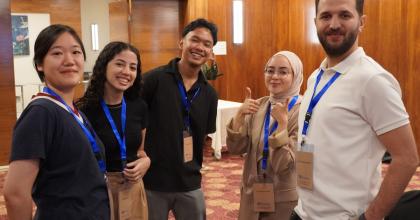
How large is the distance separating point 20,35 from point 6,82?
157 inches

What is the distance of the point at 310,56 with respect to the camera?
7008 mm

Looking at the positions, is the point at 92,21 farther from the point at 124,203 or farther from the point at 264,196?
the point at 264,196

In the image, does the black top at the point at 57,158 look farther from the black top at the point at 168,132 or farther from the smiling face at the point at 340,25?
the smiling face at the point at 340,25

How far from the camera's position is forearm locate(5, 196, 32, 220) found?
56.1 inches

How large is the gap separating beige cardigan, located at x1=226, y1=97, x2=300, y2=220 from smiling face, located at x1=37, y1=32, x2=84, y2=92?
941 mm

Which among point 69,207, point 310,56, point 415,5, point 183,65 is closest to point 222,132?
point 310,56

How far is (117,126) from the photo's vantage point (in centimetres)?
211

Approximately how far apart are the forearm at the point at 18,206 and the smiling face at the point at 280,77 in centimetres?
130

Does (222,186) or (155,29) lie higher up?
(155,29)

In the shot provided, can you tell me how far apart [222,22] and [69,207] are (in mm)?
6319

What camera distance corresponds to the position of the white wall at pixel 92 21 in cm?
999

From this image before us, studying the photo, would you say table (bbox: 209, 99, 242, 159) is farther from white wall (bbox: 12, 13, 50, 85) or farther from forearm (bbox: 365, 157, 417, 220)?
white wall (bbox: 12, 13, 50, 85)

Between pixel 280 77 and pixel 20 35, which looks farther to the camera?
pixel 20 35


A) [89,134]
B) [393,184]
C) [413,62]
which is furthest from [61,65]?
[413,62]
